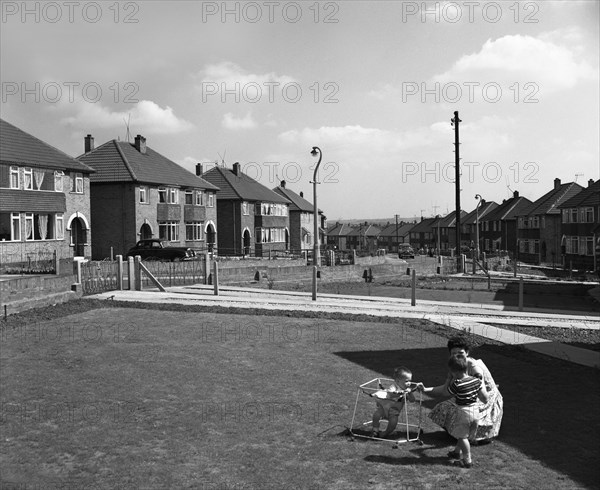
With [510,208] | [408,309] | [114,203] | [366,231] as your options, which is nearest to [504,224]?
[510,208]

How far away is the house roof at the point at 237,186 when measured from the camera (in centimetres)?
5823

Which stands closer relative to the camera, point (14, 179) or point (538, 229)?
point (14, 179)

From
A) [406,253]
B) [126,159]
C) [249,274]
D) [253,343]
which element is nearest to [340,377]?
[253,343]

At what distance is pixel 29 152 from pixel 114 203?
Answer: 841 cm

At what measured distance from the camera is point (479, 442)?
717 centimetres

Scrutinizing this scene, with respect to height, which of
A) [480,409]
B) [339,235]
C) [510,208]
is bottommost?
[480,409]

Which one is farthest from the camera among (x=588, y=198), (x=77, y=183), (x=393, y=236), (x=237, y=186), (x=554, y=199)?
(x=393, y=236)

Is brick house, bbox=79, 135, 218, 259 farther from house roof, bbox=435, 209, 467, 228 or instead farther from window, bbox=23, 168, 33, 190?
house roof, bbox=435, 209, 467, 228

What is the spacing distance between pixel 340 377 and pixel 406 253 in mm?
53130

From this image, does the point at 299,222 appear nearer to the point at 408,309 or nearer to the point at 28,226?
the point at 28,226

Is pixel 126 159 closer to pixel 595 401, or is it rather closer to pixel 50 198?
pixel 50 198

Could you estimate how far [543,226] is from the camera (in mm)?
71562

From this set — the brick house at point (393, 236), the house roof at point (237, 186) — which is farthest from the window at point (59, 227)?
the brick house at point (393, 236)

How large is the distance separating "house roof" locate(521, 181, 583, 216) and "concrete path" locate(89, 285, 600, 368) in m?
53.5
